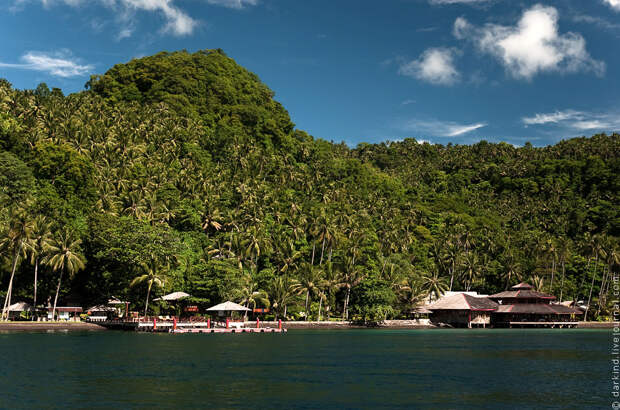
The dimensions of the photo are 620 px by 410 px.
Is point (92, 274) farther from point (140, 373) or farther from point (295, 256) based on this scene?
point (140, 373)

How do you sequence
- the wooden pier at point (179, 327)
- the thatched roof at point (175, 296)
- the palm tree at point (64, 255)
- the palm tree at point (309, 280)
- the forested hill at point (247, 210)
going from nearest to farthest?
1. the palm tree at point (64, 255)
2. the wooden pier at point (179, 327)
3. the thatched roof at point (175, 296)
4. the forested hill at point (247, 210)
5. the palm tree at point (309, 280)

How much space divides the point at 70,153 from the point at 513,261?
82366mm

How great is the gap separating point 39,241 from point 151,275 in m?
13.0

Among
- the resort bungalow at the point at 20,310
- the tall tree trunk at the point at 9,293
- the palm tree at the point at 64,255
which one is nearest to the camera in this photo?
the tall tree trunk at the point at 9,293

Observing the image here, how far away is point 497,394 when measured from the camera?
99.3ft

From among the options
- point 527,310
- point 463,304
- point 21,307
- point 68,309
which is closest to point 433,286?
point 463,304

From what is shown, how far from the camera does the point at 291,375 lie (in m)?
35.2

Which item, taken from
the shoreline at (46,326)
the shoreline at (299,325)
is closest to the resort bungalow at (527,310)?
the shoreline at (299,325)

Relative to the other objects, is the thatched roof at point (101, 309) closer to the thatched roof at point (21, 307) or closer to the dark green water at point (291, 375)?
the thatched roof at point (21, 307)

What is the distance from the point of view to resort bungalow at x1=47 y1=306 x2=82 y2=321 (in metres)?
72.6

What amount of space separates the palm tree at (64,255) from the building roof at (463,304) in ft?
188

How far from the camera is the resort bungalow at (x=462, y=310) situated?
98812mm

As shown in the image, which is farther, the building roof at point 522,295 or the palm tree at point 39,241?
the building roof at point 522,295

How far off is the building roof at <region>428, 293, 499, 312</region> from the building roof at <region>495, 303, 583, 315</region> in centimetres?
205
